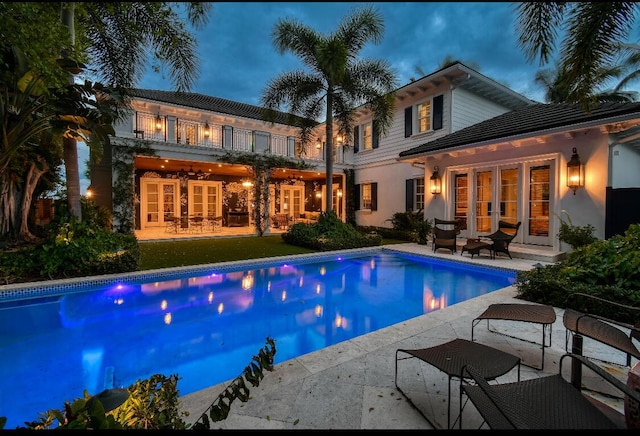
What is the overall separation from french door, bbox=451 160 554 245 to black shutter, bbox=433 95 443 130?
8.91 feet

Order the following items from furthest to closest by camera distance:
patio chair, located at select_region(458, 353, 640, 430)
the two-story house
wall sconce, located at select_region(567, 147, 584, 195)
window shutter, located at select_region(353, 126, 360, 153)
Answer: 1. window shutter, located at select_region(353, 126, 360, 153)
2. the two-story house
3. wall sconce, located at select_region(567, 147, 584, 195)
4. patio chair, located at select_region(458, 353, 640, 430)

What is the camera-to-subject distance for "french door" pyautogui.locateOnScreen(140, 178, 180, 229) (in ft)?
51.5

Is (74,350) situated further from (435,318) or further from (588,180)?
(588,180)

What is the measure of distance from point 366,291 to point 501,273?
3762mm

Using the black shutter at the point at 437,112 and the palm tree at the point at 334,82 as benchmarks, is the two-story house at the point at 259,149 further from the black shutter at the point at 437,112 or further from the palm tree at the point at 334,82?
the palm tree at the point at 334,82

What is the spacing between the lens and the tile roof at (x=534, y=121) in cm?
675

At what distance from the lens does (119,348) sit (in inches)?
165

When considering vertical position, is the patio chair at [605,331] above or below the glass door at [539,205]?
below

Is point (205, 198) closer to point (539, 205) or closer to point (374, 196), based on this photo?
point (374, 196)

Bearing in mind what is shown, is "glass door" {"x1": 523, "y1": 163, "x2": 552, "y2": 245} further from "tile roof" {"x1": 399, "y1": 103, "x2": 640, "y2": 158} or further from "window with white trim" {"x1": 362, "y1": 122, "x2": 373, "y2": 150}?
"window with white trim" {"x1": 362, "y1": 122, "x2": 373, "y2": 150}

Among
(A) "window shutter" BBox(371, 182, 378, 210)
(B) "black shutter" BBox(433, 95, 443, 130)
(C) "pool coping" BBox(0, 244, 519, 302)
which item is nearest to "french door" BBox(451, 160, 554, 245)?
(C) "pool coping" BBox(0, 244, 519, 302)

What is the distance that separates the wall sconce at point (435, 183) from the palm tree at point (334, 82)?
98.2 inches

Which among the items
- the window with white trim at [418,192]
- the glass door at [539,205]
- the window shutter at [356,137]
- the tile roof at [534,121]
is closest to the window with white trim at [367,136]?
the window shutter at [356,137]

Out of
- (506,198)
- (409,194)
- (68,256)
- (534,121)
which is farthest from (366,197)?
(68,256)
